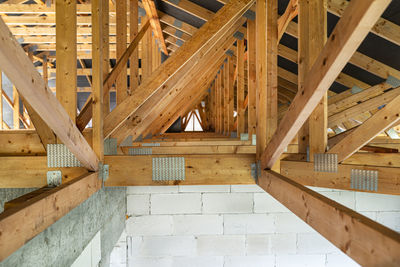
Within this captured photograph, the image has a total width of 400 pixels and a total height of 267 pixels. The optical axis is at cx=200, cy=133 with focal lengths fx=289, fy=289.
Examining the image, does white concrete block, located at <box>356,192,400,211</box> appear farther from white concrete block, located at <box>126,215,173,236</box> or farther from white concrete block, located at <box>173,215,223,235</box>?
white concrete block, located at <box>126,215,173,236</box>

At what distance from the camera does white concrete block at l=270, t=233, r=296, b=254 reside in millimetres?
4621

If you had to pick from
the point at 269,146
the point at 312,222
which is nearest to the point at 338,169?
the point at 269,146

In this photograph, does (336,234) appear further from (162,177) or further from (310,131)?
(162,177)

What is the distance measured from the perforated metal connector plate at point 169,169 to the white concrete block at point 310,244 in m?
3.08

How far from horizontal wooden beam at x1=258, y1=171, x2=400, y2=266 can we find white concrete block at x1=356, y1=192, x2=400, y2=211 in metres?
3.46

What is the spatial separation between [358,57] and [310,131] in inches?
113

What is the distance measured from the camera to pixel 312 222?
4.88ft

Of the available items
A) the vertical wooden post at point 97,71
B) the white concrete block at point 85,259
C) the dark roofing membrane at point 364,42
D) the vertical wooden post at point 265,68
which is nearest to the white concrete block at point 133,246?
the white concrete block at point 85,259

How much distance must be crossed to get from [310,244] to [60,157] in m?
4.09

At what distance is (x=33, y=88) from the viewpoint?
1.34 m

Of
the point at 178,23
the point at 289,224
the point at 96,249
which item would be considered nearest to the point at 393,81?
the point at 289,224

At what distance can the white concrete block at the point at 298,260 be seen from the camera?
15.3 ft

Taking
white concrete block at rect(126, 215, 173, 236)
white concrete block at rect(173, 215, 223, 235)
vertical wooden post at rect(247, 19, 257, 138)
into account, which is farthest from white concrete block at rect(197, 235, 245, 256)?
vertical wooden post at rect(247, 19, 257, 138)

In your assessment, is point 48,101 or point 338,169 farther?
point 338,169
